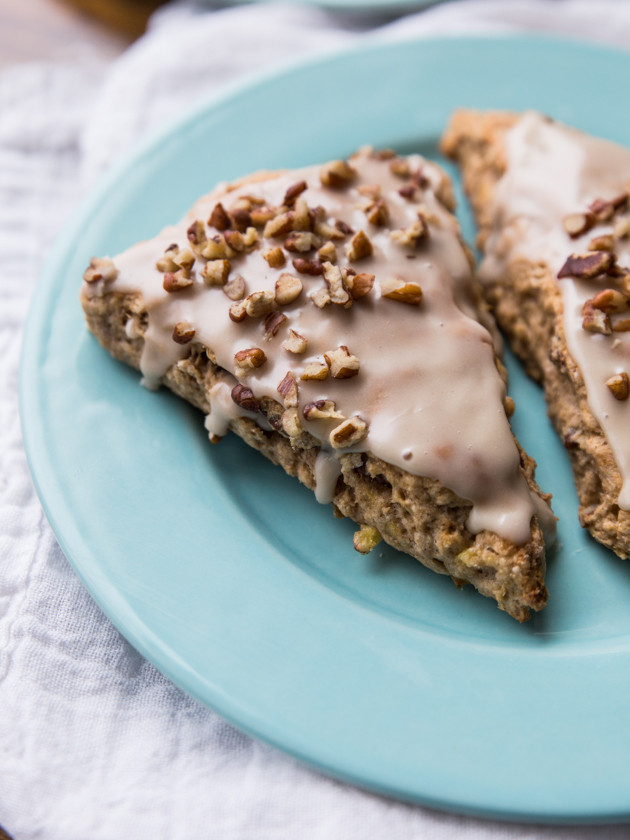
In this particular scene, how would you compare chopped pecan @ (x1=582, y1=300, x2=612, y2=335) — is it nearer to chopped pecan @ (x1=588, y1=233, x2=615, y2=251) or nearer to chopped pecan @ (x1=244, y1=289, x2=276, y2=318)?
chopped pecan @ (x1=588, y1=233, x2=615, y2=251)

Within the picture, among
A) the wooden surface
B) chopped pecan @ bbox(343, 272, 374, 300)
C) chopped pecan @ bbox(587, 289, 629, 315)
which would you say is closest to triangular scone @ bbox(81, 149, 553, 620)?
chopped pecan @ bbox(343, 272, 374, 300)

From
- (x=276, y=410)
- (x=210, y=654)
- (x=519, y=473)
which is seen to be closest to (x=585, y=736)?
(x=519, y=473)

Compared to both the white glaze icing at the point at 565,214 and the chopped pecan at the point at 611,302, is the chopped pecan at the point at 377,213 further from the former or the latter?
the chopped pecan at the point at 611,302

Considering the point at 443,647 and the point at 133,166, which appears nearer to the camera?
the point at 443,647

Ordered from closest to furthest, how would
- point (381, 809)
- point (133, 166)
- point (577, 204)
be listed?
point (381, 809) < point (577, 204) < point (133, 166)

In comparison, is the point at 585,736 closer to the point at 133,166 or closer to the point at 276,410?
the point at 276,410
